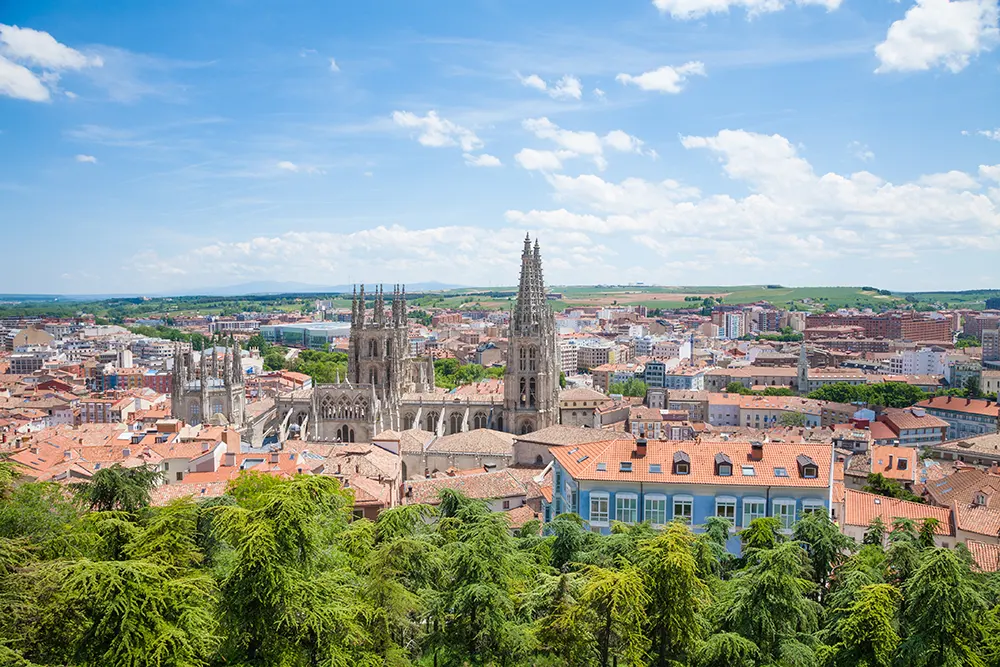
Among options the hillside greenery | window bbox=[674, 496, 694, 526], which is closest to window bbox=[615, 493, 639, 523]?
window bbox=[674, 496, 694, 526]

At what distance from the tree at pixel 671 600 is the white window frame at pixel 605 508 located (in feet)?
47.6

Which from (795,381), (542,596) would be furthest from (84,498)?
(795,381)

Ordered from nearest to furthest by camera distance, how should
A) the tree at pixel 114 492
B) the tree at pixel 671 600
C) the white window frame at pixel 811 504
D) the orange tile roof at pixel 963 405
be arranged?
the tree at pixel 671 600, the tree at pixel 114 492, the white window frame at pixel 811 504, the orange tile roof at pixel 963 405

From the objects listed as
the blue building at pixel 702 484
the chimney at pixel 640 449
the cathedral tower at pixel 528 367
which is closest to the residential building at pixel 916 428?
the cathedral tower at pixel 528 367

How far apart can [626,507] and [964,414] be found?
7926cm

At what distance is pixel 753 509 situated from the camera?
35.9 m

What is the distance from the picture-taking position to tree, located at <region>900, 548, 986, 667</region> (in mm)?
20906

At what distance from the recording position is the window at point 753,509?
3581 centimetres

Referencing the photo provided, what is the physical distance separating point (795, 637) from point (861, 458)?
4193 cm

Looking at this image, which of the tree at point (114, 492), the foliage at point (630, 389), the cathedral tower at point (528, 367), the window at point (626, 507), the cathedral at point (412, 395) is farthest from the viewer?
the foliage at point (630, 389)

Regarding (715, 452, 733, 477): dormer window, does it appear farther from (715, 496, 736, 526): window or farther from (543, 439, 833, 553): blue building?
(715, 496, 736, 526): window

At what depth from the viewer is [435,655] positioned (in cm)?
2408

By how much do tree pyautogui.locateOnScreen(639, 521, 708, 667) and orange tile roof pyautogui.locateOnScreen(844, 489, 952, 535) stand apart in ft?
76.4

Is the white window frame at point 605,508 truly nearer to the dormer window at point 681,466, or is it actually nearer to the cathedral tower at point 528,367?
the dormer window at point 681,466
